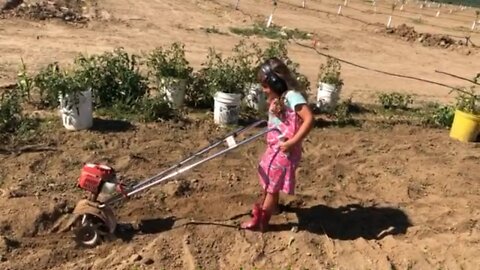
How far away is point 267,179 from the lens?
533 centimetres

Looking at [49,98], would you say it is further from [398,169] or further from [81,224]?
[398,169]

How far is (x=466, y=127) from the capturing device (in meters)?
8.73

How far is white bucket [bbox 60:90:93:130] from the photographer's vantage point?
733 cm

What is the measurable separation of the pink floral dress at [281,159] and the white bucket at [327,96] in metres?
4.05

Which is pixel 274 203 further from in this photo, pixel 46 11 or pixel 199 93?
pixel 46 11

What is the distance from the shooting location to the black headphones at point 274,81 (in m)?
4.99

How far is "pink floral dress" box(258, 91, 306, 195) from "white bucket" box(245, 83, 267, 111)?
3436mm

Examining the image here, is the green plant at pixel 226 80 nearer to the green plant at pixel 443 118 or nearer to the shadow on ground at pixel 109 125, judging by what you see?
the shadow on ground at pixel 109 125

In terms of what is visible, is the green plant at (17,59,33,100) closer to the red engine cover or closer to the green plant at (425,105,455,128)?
the red engine cover

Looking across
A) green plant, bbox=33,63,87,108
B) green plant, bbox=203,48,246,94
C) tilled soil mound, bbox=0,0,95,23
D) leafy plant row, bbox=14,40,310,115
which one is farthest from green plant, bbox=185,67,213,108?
tilled soil mound, bbox=0,0,95,23

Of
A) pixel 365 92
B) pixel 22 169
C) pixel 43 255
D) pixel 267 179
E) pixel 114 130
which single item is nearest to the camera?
pixel 43 255

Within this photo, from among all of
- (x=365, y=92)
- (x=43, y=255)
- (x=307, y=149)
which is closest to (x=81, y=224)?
(x=43, y=255)

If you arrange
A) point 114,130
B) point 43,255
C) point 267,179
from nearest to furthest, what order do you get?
point 43,255
point 267,179
point 114,130

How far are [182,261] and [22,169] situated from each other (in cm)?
235
